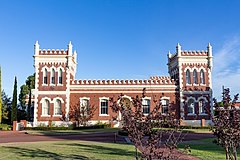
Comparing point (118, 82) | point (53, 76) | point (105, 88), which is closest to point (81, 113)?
point (105, 88)

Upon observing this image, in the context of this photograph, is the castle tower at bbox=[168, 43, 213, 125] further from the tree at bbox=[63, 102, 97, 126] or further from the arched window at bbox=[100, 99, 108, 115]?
the tree at bbox=[63, 102, 97, 126]

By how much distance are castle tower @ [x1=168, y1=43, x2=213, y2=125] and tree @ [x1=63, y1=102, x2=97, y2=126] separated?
11.4 meters

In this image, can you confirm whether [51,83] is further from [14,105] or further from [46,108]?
[14,105]

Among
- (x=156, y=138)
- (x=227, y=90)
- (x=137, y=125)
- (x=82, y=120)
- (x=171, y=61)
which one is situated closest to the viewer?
(x=156, y=138)

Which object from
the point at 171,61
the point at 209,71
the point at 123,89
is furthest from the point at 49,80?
the point at 209,71

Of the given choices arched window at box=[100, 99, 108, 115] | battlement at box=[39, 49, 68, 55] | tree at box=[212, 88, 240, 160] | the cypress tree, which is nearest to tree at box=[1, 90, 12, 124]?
the cypress tree

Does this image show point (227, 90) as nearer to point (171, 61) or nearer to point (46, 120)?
point (46, 120)

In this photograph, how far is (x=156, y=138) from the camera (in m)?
6.71

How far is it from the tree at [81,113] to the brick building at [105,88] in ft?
1.65

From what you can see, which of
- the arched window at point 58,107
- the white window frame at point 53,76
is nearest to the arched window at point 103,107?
the arched window at point 58,107

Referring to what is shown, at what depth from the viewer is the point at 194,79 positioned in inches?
1389

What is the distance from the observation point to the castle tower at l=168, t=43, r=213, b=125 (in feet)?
114

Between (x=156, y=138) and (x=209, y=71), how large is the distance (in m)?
30.6

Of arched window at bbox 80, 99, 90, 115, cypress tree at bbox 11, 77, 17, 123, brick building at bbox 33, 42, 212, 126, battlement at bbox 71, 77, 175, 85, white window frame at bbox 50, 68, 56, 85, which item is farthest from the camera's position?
cypress tree at bbox 11, 77, 17, 123
